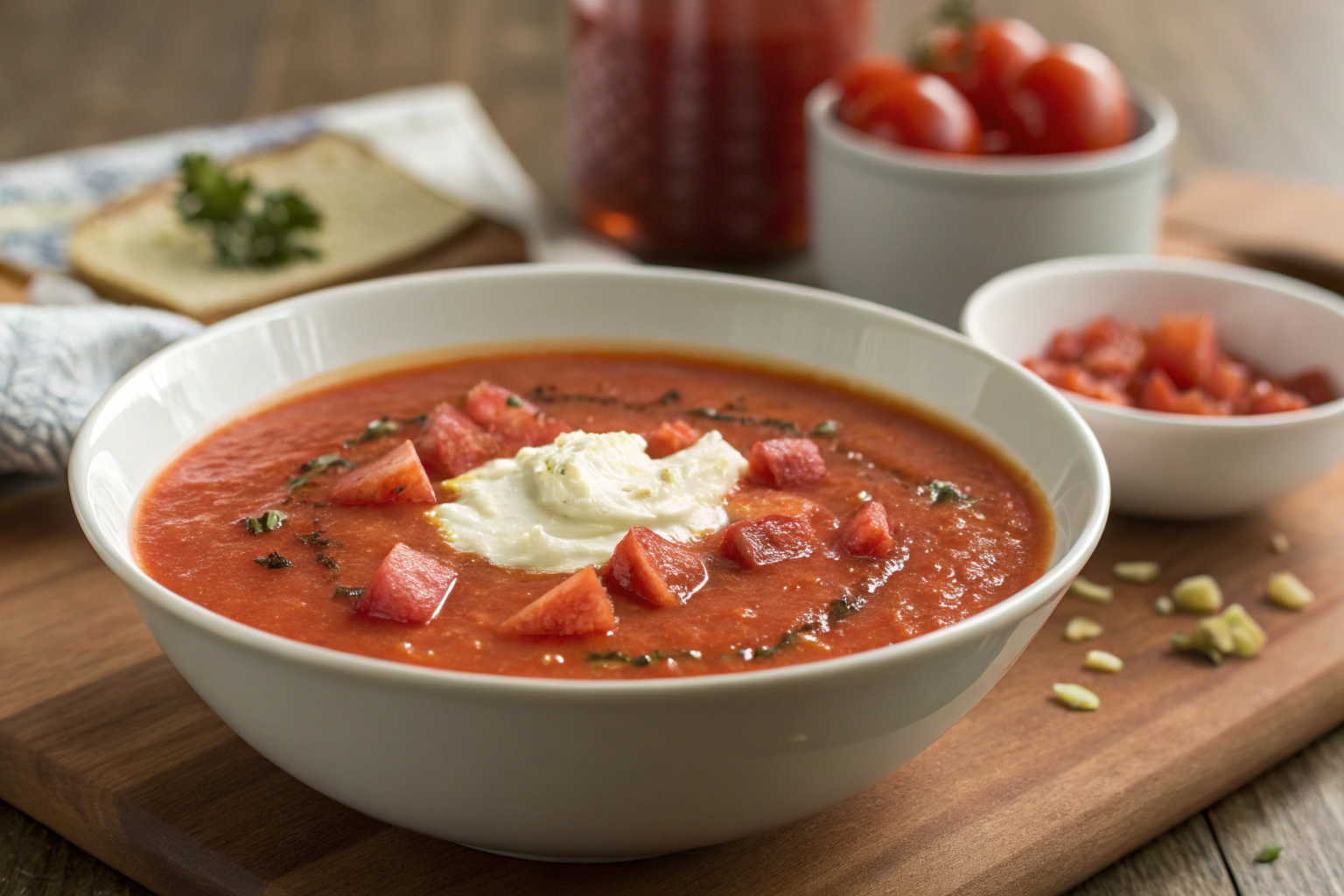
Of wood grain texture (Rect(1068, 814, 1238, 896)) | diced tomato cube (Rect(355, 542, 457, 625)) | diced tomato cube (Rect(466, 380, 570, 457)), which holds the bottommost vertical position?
wood grain texture (Rect(1068, 814, 1238, 896))

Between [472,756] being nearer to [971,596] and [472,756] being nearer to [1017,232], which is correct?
[971,596]

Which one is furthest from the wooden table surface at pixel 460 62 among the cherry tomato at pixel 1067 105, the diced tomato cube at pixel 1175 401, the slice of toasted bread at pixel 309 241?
the diced tomato cube at pixel 1175 401

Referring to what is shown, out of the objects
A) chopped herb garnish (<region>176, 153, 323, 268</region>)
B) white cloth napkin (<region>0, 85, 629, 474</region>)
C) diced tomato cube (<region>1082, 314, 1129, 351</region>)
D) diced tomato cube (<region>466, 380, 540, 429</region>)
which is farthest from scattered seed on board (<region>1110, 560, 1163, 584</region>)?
chopped herb garnish (<region>176, 153, 323, 268</region>)

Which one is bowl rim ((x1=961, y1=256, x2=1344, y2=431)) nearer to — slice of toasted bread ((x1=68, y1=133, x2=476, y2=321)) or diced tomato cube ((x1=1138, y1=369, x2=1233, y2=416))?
diced tomato cube ((x1=1138, y1=369, x2=1233, y2=416))

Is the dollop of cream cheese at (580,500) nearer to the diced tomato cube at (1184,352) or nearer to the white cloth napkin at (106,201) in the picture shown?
the white cloth napkin at (106,201)

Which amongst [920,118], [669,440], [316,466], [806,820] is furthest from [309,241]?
[806,820]

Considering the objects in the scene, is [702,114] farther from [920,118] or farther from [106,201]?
[106,201]

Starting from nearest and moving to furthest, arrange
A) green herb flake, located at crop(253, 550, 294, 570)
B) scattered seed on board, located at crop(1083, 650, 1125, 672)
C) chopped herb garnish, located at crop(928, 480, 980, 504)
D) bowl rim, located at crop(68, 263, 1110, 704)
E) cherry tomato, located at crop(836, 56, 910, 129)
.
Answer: bowl rim, located at crop(68, 263, 1110, 704) → green herb flake, located at crop(253, 550, 294, 570) → chopped herb garnish, located at crop(928, 480, 980, 504) → scattered seed on board, located at crop(1083, 650, 1125, 672) → cherry tomato, located at crop(836, 56, 910, 129)

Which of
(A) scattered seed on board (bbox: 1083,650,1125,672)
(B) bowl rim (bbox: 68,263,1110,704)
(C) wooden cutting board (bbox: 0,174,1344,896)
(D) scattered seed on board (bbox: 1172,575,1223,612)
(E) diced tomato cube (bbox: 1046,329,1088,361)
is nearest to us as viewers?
(B) bowl rim (bbox: 68,263,1110,704)
